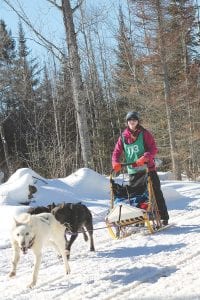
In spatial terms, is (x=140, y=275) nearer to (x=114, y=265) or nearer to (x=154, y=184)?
(x=114, y=265)

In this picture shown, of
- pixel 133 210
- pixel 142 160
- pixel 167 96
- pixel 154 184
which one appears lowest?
pixel 133 210

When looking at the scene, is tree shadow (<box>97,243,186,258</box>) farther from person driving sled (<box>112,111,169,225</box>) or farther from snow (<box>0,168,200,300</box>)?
person driving sled (<box>112,111,169,225</box>)

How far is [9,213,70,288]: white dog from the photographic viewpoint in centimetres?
488

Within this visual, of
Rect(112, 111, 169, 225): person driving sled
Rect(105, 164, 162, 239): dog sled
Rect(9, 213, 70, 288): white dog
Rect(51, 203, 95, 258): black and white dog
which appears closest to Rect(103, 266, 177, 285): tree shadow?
Rect(9, 213, 70, 288): white dog

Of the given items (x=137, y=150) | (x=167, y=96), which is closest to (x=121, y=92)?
(x=167, y=96)

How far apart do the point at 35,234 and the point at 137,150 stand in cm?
310

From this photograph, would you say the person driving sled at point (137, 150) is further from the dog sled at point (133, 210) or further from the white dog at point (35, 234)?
the white dog at point (35, 234)

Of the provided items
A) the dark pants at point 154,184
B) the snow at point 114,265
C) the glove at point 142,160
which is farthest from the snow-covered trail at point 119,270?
the glove at point 142,160

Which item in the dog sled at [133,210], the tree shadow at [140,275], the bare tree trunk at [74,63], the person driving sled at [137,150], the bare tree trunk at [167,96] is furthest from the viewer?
the bare tree trunk at [167,96]

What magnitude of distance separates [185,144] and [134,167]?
1483 cm

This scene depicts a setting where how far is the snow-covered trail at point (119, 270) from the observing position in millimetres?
4566

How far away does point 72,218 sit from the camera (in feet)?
21.4

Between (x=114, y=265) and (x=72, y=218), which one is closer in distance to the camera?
(x=114, y=265)

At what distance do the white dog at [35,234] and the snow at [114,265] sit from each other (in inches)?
10.2
